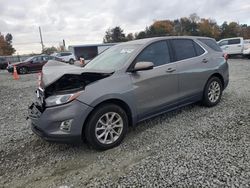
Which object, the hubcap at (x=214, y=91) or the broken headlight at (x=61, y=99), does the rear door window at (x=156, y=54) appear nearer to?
the broken headlight at (x=61, y=99)

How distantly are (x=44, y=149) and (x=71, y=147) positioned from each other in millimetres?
442

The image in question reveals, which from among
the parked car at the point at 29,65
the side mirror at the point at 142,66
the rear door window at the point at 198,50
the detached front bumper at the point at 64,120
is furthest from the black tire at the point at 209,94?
the parked car at the point at 29,65

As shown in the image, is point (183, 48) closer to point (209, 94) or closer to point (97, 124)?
point (209, 94)

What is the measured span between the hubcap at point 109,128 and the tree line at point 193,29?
197 ft

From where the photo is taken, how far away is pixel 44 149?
13.0 feet

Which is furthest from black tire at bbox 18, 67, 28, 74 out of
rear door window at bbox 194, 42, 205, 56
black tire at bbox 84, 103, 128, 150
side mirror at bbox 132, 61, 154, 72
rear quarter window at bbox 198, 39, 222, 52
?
black tire at bbox 84, 103, 128, 150

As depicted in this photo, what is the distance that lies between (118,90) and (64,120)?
0.93m

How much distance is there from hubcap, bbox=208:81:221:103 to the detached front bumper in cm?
311

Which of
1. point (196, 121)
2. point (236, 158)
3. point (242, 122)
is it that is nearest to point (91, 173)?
point (236, 158)

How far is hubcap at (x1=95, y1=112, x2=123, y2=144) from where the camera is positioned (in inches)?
144

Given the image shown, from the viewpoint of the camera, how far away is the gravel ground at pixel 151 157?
9.52ft

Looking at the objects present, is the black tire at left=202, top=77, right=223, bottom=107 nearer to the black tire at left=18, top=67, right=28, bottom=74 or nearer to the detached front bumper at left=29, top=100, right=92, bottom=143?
the detached front bumper at left=29, top=100, right=92, bottom=143

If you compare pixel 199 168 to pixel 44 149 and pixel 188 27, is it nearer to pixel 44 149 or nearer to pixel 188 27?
pixel 44 149

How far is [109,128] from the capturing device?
3.75m
